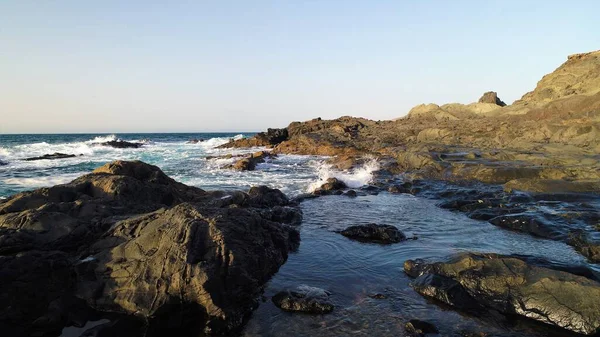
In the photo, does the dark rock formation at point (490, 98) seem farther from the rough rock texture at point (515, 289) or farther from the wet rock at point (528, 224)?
the rough rock texture at point (515, 289)

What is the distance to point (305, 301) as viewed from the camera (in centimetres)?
513

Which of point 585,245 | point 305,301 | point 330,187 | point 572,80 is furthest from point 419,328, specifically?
point 572,80

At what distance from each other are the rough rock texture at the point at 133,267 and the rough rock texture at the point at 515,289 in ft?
8.97

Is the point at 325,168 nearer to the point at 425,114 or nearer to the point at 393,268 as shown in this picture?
the point at 393,268

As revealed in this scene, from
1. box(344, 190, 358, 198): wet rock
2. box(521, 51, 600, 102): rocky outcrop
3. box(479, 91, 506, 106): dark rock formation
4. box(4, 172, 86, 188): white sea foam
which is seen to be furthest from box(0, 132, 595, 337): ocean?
box(479, 91, 506, 106): dark rock formation

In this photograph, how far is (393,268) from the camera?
659 cm

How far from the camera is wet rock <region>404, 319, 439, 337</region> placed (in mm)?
4446

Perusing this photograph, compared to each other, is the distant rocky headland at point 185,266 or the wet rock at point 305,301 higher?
the distant rocky headland at point 185,266

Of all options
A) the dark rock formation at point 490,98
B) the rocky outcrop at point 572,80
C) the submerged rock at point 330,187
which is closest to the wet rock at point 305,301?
the submerged rock at point 330,187

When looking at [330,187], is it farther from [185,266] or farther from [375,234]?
[185,266]

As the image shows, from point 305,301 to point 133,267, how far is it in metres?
2.42

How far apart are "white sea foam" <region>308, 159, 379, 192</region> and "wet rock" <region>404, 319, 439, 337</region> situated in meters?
11.2

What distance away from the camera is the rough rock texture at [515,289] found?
183 inches

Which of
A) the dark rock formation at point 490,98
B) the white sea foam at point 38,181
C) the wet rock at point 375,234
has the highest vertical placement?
the dark rock formation at point 490,98
